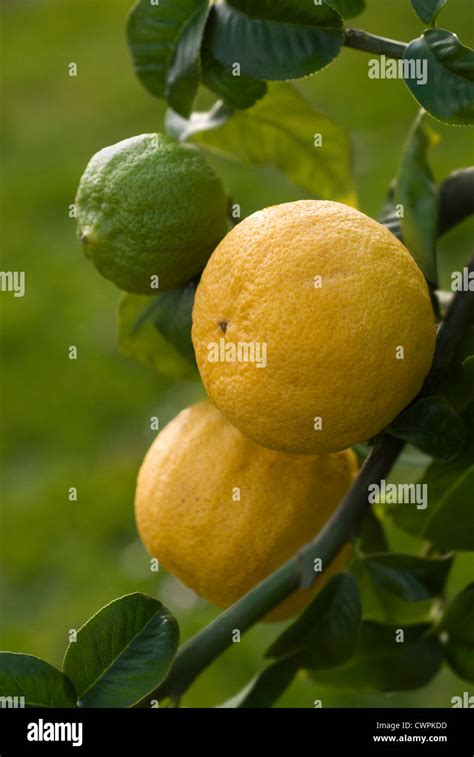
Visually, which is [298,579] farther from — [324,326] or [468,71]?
[468,71]

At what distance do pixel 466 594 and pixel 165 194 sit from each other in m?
0.34

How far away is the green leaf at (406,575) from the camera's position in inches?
27.6

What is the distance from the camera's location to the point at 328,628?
2.22ft

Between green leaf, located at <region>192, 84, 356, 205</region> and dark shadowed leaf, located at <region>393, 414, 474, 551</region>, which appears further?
green leaf, located at <region>192, 84, 356, 205</region>

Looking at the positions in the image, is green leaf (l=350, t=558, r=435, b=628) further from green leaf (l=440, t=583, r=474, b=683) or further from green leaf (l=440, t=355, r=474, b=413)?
green leaf (l=440, t=355, r=474, b=413)

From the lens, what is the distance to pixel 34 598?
201 cm

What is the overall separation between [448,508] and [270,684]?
17 centimetres

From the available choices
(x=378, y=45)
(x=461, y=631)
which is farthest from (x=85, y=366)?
(x=378, y=45)

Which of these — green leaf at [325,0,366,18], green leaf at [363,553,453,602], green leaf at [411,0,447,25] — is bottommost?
green leaf at [363,553,453,602]

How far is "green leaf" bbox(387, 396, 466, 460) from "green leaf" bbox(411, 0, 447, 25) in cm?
21

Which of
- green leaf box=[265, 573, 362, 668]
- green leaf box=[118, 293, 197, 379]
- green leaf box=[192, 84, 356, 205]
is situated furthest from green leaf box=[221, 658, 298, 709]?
green leaf box=[192, 84, 356, 205]

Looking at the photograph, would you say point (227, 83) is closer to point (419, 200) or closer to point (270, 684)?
point (419, 200)

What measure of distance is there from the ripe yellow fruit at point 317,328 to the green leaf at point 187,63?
0.12m

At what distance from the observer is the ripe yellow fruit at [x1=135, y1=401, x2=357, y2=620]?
2.22 ft
